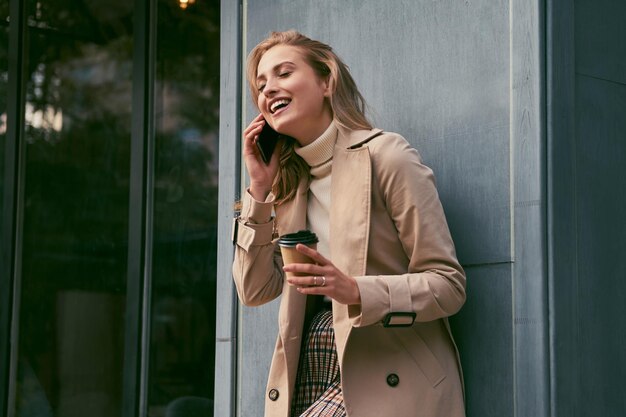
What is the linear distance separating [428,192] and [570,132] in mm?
554

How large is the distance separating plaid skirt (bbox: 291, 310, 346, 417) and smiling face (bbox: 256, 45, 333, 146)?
707 mm

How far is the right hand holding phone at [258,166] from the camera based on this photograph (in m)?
4.34

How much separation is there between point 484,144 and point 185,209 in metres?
3.35

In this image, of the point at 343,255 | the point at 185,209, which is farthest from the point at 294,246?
the point at 185,209

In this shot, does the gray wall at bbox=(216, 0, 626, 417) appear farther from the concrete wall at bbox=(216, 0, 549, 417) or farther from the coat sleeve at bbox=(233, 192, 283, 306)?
the coat sleeve at bbox=(233, 192, 283, 306)

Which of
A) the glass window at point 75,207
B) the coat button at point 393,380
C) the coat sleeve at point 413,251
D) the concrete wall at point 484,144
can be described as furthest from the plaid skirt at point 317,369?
the glass window at point 75,207

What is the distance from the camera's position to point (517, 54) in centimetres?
407

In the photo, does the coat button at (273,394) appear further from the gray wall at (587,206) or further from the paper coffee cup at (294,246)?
the gray wall at (587,206)

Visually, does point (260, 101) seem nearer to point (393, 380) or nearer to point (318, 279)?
point (318, 279)

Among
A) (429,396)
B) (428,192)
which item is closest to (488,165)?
(428,192)

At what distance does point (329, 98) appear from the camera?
4.29 meters

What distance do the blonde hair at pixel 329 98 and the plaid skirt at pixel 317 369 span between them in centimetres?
54

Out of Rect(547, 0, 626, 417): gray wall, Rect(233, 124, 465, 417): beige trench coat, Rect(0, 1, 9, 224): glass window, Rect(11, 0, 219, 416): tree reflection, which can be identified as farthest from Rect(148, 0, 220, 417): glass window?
Rect(547, 0, 626, 417): gray wall

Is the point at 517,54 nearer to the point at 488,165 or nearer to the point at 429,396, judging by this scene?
the point at 488,165
